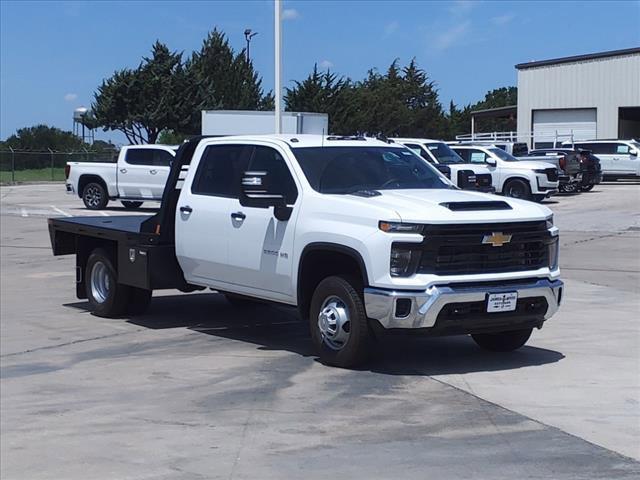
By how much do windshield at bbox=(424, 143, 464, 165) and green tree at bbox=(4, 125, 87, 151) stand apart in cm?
4871

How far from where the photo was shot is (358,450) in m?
6.61

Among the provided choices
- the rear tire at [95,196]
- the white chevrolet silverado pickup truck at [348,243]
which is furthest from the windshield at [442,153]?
the white chevrolet silverado pickup truck at [348,243]

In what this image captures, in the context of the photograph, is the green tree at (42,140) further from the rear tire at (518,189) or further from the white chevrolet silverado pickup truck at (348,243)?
the white chevrolet silverado pickup truck at (348,243)

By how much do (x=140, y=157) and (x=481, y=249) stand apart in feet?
74.4

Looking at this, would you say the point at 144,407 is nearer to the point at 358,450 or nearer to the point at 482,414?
the point at 358,450

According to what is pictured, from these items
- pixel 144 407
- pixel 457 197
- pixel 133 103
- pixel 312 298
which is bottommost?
pixel 144 407

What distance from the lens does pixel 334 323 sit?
350 inches

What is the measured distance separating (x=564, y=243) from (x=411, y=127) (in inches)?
1987

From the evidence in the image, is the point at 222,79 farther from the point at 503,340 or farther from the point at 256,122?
the point at 503,340

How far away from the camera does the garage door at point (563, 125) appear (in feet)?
188

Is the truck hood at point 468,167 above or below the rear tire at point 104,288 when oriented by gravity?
above

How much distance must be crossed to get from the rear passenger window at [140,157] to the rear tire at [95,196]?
1.28 metres

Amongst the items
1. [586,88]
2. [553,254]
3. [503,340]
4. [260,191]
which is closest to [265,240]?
Answer: [260,191]

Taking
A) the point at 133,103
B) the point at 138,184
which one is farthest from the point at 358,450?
the point at 133,103
